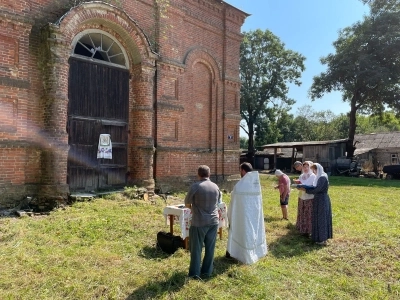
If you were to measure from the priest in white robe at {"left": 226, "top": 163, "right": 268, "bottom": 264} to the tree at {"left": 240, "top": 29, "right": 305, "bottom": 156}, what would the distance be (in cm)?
2642

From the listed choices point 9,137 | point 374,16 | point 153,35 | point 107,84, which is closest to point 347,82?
point 374,16

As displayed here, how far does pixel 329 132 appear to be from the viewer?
2066 inches

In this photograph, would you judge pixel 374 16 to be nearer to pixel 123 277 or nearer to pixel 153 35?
pixel 153 35

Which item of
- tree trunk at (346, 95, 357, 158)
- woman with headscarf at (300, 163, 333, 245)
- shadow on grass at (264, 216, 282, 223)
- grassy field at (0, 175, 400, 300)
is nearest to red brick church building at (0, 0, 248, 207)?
grassy field at (0, 175, 400, 300)

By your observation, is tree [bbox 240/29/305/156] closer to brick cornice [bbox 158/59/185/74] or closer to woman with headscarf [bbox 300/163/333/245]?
brick cornice [bbox 158/59/185/74]

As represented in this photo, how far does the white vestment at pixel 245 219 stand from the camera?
17.6 ft

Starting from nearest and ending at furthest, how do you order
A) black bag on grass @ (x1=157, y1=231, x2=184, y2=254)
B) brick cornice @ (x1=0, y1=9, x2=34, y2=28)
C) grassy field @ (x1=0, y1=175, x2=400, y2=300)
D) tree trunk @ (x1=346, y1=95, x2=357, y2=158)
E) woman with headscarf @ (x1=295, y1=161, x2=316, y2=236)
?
grassy field @ (x1=0, y1=175, x2=400, y2=300), black bag on grass @ (x1=157, y1=231, x2=184, y2=254), woman with headscarf @ (x1=295, y1=161, x2=316, y2=236), brick cornice @ (x1=0, y1=9, x2=34, y2=28), tree trunk @ (x1=346, y1=95, x2=357, y2=158)

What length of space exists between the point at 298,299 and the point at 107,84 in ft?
27.2

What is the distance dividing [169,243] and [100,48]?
6.94m

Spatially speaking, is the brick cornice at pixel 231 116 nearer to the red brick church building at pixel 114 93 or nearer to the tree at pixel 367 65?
the red brick church building at pixel 114 93

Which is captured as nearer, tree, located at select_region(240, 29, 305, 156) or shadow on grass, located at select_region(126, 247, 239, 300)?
shadow on grass, located at select_region(126, 247, 239, 300)

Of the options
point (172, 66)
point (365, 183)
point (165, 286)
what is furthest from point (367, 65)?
point (165, 286)

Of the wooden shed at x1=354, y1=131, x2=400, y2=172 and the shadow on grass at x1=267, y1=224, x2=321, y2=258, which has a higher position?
the wooden shed at x1=354, y1=131, x2=400, y2=172

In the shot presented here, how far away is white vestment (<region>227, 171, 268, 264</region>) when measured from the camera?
211 inches
